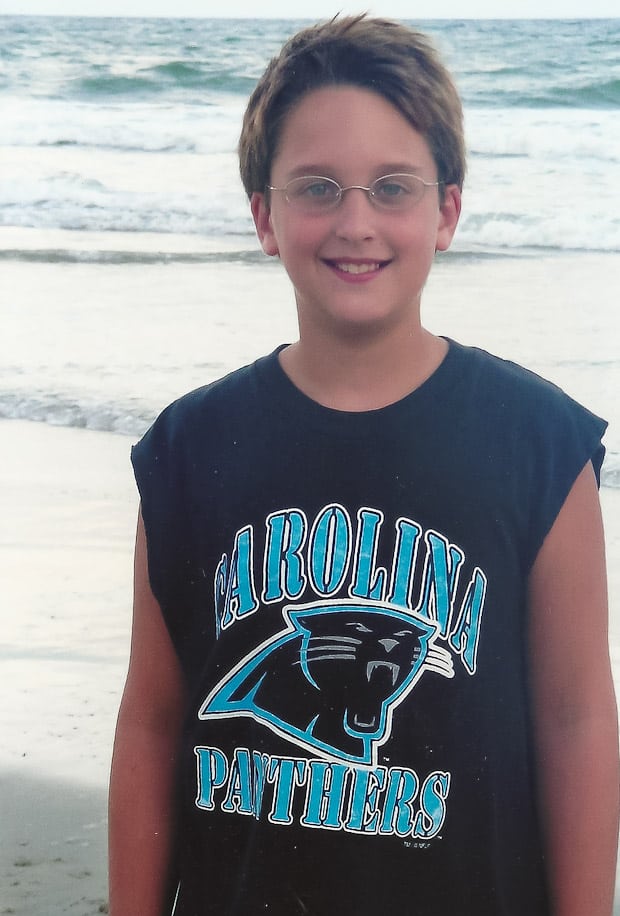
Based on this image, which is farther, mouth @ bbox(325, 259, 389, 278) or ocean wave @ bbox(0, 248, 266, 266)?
ocean wave @ bbox(0, 248, 266, 266)

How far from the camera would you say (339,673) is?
1.32m

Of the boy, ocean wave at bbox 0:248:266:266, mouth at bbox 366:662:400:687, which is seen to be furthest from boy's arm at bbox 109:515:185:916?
ocean wave at bbox 0:248:266:266

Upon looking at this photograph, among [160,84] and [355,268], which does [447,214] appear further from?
[160,84]

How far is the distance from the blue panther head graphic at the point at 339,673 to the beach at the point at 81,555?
841mm

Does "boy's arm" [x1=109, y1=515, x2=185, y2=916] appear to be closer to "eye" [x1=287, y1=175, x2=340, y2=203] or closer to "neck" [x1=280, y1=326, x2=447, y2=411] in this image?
"neck" [x1=280, y1=326, x2=447, y2=411]

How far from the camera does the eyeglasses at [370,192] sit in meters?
1.29

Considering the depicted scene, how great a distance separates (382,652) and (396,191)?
54cm

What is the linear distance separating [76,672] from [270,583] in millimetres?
951

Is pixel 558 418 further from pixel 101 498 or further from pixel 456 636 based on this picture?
pixel 101 498

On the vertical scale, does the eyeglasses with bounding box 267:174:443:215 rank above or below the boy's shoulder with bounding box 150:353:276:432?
above

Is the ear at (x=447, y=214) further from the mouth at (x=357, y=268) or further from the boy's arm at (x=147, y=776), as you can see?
the boy's arm at (x=147, y=776)

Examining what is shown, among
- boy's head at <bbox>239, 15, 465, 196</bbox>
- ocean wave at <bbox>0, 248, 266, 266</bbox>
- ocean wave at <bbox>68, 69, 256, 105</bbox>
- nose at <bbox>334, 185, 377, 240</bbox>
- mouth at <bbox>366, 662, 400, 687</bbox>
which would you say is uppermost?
ocean wave at <bbox>68, 69, 256, 105</bbox>

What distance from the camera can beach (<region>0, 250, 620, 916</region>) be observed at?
79.8 inches

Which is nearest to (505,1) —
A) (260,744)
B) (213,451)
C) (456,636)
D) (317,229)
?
(317,229)
